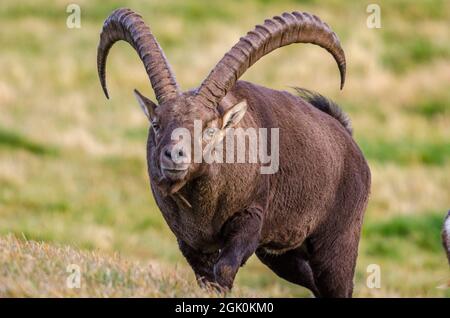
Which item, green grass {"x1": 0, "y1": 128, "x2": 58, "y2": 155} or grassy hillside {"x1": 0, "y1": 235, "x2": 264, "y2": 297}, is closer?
grassy hillside {"x1": 0, "y1": 235, "x2": 264, "y2": 297}

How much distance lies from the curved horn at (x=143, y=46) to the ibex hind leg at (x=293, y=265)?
246cm

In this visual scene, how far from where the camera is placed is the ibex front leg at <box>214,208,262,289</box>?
8953mm

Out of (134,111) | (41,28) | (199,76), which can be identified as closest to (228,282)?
(134,111)

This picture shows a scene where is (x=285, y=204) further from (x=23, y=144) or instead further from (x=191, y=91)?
(x=23, y=144)

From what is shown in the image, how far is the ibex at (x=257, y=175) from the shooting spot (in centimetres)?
880

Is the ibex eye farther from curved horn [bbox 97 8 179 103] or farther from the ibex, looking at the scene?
curved horn [bbox 97 8 179 103]

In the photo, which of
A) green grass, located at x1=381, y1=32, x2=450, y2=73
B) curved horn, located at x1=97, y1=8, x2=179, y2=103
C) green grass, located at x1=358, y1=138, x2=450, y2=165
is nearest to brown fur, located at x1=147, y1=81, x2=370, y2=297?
curved horn, located at x1=97, y1=8, x2=179, y2=103

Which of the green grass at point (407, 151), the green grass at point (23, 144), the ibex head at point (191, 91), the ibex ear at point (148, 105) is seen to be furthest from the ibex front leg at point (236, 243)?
the green grass at point (407, 151)

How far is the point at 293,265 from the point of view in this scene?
1105 cm

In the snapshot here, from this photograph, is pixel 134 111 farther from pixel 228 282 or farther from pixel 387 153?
Result: pixel 228 282

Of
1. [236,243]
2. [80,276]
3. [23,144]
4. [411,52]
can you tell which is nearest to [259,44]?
[236,243]

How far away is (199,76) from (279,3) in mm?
6885

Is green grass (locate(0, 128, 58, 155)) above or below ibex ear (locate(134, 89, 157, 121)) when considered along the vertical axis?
below

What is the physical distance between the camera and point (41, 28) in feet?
107
